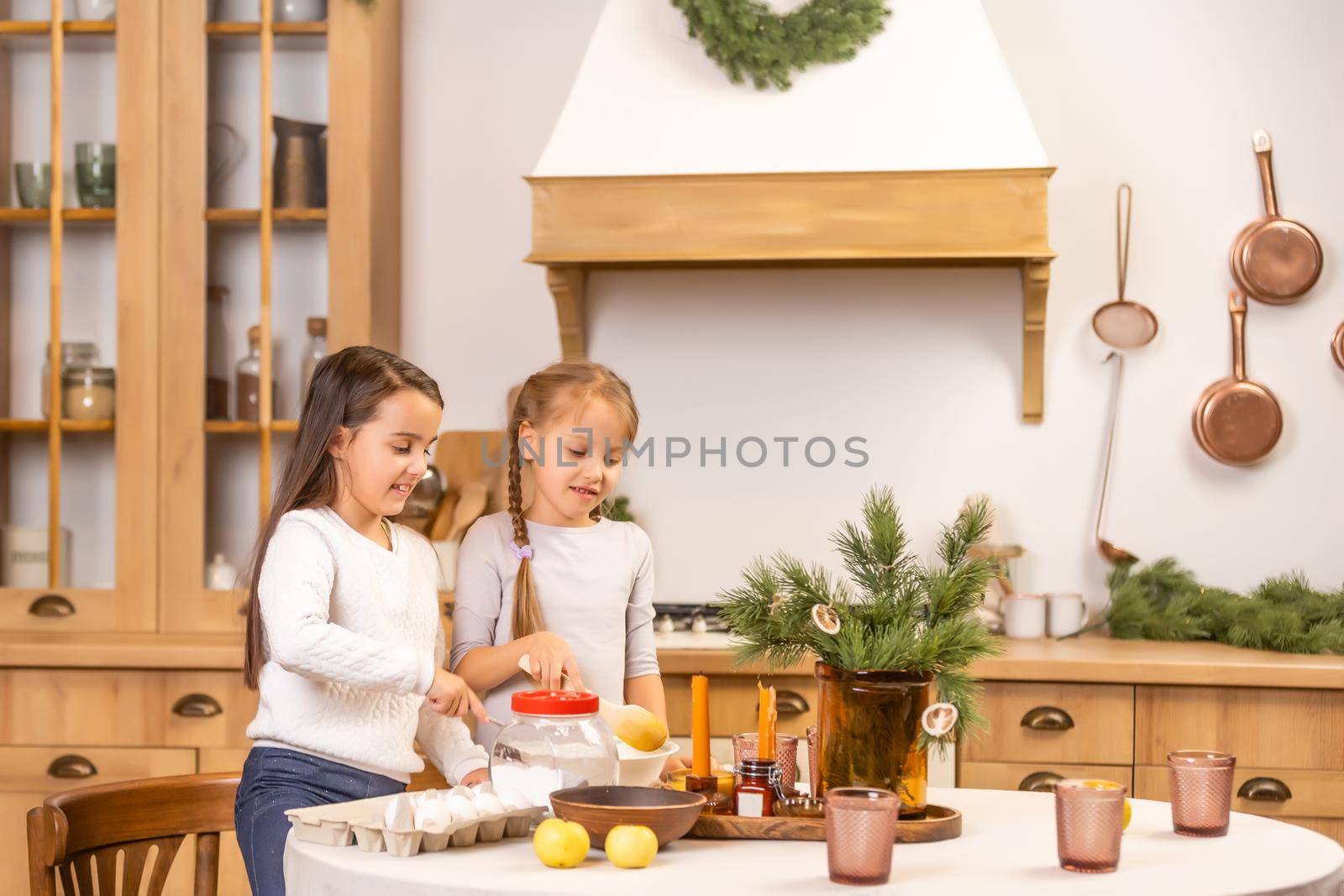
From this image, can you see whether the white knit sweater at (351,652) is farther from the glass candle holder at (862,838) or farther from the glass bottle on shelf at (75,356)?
the glass bottle on shelf at (75,356)

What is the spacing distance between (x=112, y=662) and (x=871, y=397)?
1.68 metres

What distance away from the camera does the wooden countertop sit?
2.38 m

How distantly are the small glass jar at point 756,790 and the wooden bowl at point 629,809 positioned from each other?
0.31 feet

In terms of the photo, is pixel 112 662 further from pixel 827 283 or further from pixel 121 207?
pixel 827 283

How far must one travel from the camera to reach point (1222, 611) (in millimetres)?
2693

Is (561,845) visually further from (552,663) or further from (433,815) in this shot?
(552,663)

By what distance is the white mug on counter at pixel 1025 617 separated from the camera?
2791mm

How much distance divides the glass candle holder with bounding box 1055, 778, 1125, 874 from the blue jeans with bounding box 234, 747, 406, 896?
30.0 inches

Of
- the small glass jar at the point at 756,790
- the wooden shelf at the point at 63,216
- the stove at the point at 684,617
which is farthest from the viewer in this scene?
the wooden shelf at the point at 63,216

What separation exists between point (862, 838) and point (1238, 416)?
2203 mm

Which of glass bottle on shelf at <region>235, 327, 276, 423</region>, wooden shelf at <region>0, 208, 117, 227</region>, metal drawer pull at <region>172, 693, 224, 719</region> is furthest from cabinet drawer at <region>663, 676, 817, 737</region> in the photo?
wooden shelf at <region>0, 208, 117, 227</region>

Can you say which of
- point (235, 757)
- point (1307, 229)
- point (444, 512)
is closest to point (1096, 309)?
point (1307, 229)

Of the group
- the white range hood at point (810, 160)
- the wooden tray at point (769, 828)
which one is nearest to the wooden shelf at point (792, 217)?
the white range hood at point (810, 160)

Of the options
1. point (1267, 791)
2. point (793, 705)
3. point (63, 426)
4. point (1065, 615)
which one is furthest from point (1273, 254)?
point (63, 426)
